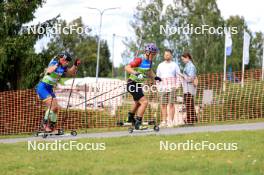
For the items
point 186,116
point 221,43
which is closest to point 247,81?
point 186,116

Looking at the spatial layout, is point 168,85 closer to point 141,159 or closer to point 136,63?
point 136,63

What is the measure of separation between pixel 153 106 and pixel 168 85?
3.23 meters

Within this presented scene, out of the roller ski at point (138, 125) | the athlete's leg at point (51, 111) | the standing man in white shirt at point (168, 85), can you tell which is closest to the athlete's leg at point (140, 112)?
the roller ski at point (138, 125)

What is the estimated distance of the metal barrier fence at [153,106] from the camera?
680 inches

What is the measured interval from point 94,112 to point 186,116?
14.8 feet

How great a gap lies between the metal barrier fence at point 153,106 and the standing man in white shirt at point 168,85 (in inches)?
14.6

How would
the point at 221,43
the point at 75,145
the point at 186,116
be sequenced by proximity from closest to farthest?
1. the point at 75,145
2. the point at 186,116
3. the point at 221,43

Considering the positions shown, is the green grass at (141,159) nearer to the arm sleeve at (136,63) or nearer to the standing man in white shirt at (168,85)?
the arm sleeve at (136,63)

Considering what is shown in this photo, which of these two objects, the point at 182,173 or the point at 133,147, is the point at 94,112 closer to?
the point at 133,147

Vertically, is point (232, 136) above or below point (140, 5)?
below

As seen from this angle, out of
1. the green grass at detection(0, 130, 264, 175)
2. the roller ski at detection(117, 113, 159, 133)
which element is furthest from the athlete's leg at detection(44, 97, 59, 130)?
the green grass at detection(0, 130, 264, 175)

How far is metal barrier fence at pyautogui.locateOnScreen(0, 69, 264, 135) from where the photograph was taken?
17.3m

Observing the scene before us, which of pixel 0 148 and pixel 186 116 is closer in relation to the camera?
pixel 0 148

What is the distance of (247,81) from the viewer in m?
18.3
